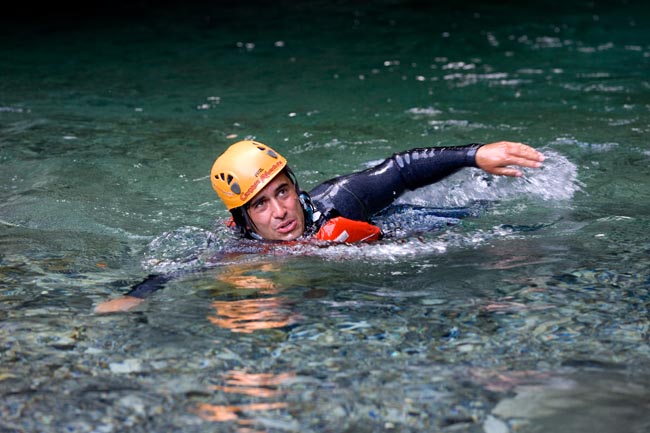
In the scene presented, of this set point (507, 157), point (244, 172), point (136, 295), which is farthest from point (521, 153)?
point (136, 295)

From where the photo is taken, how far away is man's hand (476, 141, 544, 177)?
18.3 feet

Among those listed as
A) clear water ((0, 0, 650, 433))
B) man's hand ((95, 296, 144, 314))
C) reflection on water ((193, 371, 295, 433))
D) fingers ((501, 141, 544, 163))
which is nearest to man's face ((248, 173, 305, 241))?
clear water ((0, 0, 650, 433))

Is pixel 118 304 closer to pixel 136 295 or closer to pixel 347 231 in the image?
pixel 136 295

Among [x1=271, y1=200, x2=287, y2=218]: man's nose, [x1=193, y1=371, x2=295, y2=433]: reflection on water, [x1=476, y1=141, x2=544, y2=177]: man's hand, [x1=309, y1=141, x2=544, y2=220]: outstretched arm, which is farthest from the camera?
[x1=309, y1=141, x2=544, y2=220]: outstretched arm

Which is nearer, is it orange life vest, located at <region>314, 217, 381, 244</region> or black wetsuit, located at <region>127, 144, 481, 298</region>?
orange life vest, located at <region>314, 217, 381, 244</region>

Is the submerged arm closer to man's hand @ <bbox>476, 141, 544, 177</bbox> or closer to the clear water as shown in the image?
the clear water

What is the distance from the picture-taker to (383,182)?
20.6ft

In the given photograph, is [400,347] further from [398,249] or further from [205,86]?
[205,86]

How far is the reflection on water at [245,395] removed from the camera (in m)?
3.60

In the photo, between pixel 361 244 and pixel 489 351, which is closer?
pixel 489 351

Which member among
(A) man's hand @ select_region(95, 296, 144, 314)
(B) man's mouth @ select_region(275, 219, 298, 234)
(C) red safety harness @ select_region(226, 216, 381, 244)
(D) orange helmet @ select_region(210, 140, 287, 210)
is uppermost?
(D) orange helmet @ select_region(210, 140, 287, 210)

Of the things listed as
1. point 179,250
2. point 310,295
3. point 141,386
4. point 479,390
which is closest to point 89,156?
point 179,250

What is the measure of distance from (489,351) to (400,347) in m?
0.42

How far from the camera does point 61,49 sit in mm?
14281
